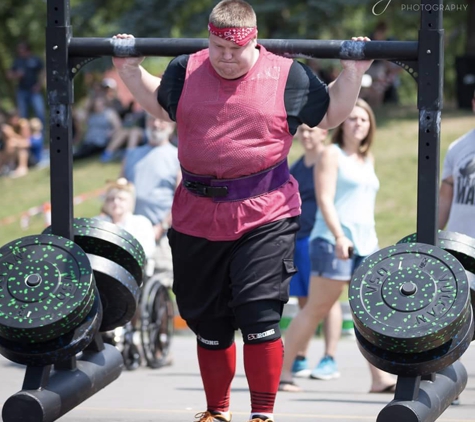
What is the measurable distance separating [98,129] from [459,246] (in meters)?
16.9

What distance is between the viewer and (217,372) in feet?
17.5

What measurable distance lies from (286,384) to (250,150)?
2.89 m

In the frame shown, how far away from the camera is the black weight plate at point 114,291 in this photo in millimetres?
5602

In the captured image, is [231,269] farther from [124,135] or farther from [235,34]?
[124,135]

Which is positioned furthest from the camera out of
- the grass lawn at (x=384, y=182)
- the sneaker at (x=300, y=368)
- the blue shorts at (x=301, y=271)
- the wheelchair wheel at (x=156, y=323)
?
the grass lawn at (x=384, y=182)

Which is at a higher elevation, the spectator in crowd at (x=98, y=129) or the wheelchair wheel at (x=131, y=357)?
the spectator in crowd at (x=98, y=129)

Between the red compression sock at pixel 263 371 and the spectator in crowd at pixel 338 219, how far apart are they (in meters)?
2.28

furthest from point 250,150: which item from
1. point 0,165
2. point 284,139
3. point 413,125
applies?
point 0,165

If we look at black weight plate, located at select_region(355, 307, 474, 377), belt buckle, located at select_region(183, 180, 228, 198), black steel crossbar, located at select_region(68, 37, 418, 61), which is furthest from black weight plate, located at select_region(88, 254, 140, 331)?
black weight plate, located at select_region(355, 307, 474, 377)

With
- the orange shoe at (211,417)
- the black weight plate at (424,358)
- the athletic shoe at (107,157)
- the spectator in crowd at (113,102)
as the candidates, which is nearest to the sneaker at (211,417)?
the orange shoe at (211,417)

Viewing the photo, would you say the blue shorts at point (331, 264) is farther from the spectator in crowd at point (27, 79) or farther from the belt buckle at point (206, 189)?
the spectator in crowd at point (27, 79)

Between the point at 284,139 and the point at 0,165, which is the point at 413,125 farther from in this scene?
the point at 284,139

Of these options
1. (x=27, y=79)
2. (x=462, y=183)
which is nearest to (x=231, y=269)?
(x=462, y=183)

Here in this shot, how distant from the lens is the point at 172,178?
936cm
